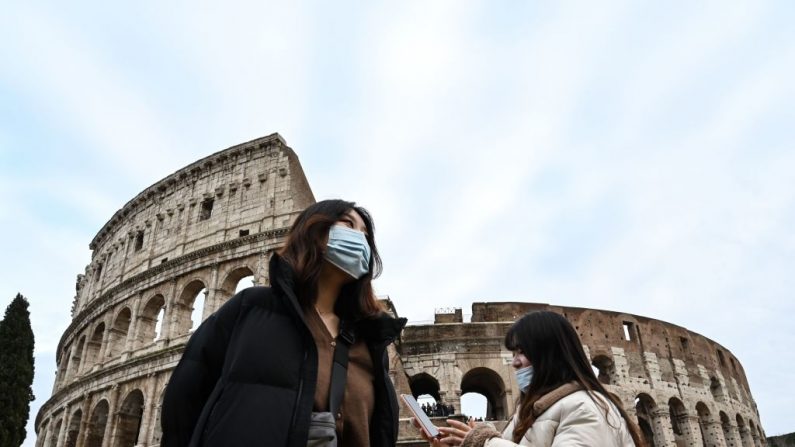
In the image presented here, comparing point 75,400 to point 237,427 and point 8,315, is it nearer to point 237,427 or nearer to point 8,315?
point 8,315

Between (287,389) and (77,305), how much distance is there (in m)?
31.4

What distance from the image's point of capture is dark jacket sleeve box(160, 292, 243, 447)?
2102mm

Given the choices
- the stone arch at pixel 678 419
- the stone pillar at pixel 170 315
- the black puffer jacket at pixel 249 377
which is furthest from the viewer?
the stone arch at pixel 678 419

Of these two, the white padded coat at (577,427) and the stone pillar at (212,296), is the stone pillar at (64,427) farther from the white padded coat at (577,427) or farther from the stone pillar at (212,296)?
the white padded coat at (577,427)

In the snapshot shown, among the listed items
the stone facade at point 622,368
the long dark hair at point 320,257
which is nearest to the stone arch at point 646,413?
the stone facade at point 622,368

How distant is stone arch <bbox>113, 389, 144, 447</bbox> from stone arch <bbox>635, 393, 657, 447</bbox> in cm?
1850

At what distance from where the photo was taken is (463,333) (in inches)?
789

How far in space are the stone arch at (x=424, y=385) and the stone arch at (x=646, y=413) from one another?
7.91 metres

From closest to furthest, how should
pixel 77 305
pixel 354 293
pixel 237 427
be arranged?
pixel 237 427
pixel 354 293
pixel 77 305

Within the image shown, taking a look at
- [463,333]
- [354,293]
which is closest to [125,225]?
[463,333]

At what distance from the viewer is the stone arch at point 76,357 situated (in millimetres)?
23325

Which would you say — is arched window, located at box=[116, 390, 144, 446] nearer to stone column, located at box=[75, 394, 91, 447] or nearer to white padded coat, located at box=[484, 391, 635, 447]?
stone column, located at box=[75, 394, 91, 447]

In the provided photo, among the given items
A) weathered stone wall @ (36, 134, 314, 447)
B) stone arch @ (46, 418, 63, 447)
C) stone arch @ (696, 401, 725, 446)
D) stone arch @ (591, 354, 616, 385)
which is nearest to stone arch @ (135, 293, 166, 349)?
weathered stone wall @ (36, 134, 314, 447)

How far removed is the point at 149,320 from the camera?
68.6ft
